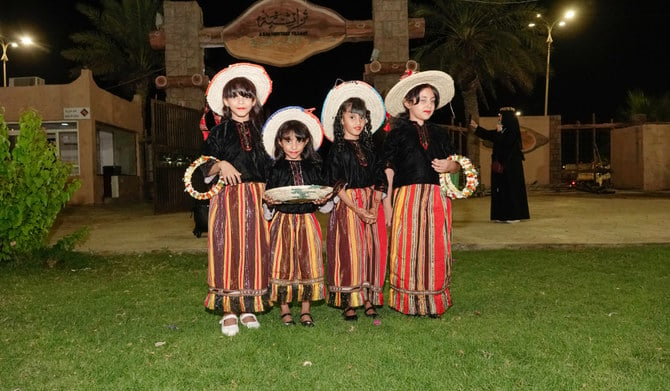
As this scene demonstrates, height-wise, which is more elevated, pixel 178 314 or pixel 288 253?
pixel 288 253

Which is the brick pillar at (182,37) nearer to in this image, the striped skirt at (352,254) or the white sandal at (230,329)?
the striped skirt at (352,254)

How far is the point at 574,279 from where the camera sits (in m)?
5.52

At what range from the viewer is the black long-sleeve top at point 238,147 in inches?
157

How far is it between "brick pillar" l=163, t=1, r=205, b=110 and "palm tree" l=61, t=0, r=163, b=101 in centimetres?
1113

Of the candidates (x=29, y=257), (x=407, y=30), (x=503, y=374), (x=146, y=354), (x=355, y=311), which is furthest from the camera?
(x=407, y=30)

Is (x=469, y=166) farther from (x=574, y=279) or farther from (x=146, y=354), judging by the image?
(x=146, y=354)

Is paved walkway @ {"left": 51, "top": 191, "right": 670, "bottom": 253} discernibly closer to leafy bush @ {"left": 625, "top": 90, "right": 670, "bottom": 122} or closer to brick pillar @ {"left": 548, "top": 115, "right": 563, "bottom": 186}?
brick pillar @ {"left": 548, "top": 115, "right": 563, "bottom": 186}

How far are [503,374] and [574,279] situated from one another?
2.81m

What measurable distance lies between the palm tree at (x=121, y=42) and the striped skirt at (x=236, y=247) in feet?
66.8

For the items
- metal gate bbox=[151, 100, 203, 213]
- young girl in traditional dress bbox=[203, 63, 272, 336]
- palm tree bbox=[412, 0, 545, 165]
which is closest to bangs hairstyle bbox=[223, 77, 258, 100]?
young girl in traditional dress bbox=[203, 63, 272, 336]

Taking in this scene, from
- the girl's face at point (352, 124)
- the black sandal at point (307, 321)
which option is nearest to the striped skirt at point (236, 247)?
the black sandal at point (307, 321)

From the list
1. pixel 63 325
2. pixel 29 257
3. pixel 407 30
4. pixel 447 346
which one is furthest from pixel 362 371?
pixel 407 30

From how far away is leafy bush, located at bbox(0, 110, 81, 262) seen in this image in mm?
6305

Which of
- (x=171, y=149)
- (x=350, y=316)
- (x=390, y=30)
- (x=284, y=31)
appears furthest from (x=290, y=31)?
(x=350, y=316)
